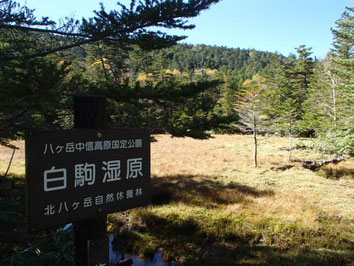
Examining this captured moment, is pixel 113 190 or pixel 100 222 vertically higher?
pixel 113 190

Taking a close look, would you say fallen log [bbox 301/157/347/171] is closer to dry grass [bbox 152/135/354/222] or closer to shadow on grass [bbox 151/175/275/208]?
dry grass [bbox 152/135/354/222]

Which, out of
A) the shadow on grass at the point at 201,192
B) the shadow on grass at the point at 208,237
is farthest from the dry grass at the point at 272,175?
the shadow on grass at the point at 208,237

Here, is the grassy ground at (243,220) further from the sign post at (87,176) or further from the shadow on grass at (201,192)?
the sign post at (87,176)

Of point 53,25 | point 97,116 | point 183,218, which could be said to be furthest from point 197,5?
point 183,218

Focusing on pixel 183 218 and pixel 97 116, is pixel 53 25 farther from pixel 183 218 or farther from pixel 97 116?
pixel 183 218

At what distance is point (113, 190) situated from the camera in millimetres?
2457

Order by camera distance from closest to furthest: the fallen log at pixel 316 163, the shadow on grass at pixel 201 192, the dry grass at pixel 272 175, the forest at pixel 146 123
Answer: the forest at pixel 146 123 → the dry grass at pixel 272 175 → the shadow on grass at pixel 201 192 → the fallen log at pixel 316 163

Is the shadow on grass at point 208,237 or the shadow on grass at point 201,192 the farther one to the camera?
the shadow on grass at point 201,192

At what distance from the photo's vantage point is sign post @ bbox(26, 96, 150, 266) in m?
2.01

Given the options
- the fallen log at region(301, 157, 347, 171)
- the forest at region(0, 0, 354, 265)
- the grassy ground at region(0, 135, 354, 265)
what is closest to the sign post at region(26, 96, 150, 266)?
the forest at region(0, 0, 354, 265)

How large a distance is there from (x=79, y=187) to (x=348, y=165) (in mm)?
19209

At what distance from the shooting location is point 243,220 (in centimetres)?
832

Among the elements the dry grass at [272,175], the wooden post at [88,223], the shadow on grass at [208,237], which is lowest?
the shadow on grass at [208,237]

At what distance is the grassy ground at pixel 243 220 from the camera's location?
6516mm
